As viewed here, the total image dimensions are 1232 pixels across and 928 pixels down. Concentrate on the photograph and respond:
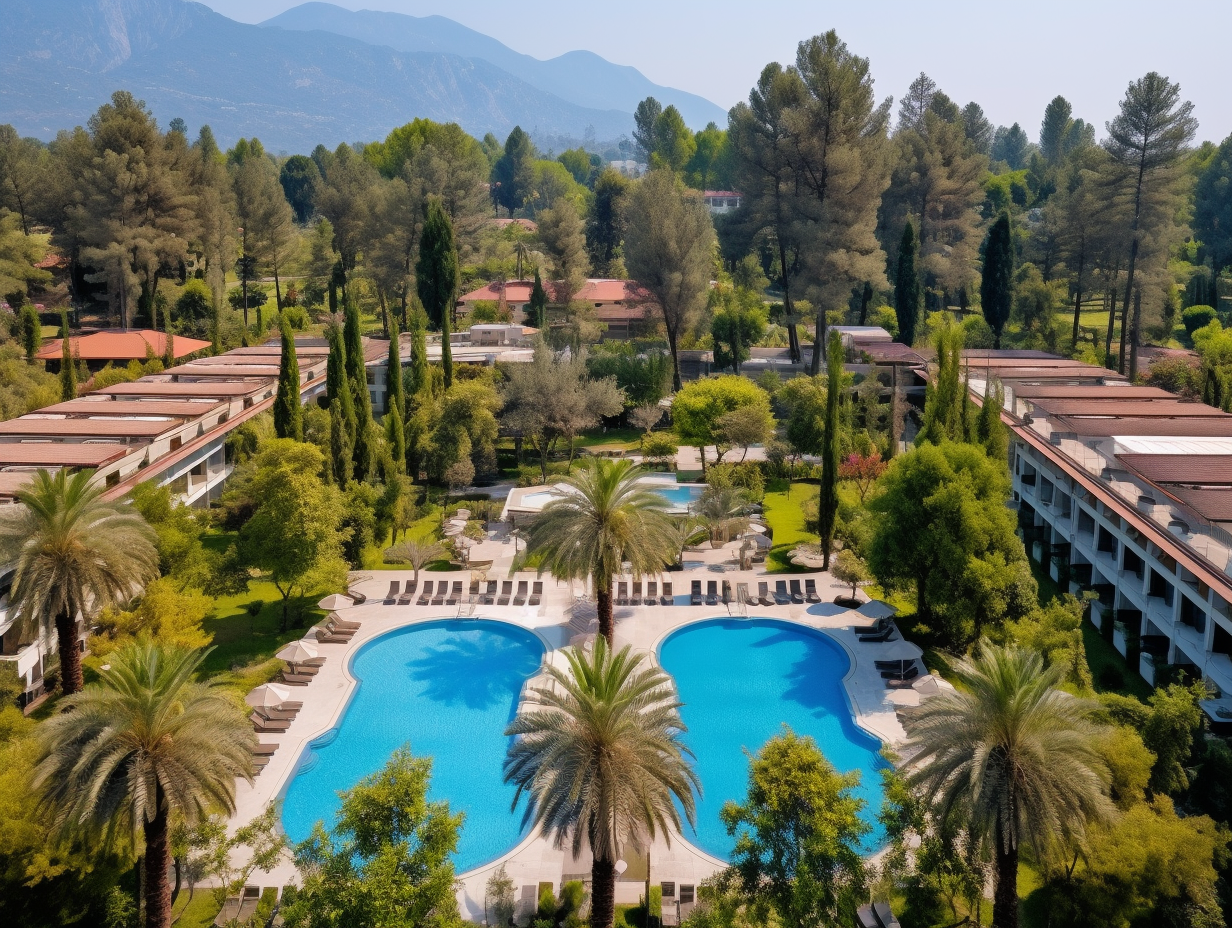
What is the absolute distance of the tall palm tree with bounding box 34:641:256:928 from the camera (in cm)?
1473

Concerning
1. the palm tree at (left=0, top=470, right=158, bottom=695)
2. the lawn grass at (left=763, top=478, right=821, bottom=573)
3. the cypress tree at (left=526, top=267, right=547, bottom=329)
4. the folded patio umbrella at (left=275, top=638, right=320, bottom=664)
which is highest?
the cypress tree at (left=526, top=267, right=547, bottom=329)

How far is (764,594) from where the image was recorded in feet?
99.8

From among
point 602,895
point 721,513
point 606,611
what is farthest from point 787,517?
point 602,895

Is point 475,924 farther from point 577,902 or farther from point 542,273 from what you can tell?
point 542,273

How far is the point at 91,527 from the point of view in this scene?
70.9 ft

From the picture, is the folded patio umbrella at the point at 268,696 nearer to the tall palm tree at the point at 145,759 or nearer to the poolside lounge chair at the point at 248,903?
the poolside lounge chair at the point at 248,903

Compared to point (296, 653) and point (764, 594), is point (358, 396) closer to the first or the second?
point (296, 653)

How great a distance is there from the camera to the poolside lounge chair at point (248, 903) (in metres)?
17.0

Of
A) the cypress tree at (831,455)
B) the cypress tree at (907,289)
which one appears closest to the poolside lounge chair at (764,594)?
the cypress tree at (831,455)

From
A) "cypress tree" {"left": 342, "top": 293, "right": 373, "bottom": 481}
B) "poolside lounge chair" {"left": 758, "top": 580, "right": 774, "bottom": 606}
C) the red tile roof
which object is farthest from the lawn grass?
the red tile roof

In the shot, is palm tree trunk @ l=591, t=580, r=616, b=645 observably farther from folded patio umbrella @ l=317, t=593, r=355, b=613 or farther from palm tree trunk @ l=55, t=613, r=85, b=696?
palm tree trunk @ l=55, t=613, r=85, b=696

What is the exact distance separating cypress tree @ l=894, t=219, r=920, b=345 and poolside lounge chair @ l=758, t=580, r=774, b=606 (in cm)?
3237

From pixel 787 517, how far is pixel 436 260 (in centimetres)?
2977

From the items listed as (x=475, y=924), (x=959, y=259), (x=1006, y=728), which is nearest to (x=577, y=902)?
(x=475, y=924)
